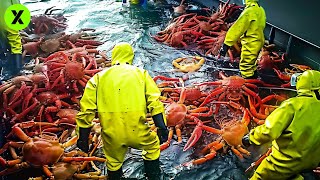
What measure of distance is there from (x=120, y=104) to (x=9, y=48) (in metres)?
3.82

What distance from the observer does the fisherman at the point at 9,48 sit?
6.17 m

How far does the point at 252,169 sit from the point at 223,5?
585 cm

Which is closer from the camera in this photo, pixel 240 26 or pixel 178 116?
pixel 178 116

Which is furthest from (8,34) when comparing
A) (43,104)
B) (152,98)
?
(152,98)

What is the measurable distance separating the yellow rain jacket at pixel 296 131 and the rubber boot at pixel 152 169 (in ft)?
4.05

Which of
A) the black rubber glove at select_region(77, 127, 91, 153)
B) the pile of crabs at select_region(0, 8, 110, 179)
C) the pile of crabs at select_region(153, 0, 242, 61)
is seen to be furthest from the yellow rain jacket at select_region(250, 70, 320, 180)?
the pile of crabs at select_region(153, 0, 242, 61)

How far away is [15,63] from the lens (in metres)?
6.59

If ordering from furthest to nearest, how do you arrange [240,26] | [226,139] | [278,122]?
1. [240,26]
2. [226,139]
3. [278,122]

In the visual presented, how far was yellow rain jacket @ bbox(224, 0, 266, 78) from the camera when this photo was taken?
5941 mm

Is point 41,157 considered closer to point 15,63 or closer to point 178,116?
point 178,116

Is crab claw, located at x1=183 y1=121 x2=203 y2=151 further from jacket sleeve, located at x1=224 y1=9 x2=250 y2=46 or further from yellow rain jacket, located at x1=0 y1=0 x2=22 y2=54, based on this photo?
yellow rain jacket, located at x1=0 y1=0 x2=22 y2=54

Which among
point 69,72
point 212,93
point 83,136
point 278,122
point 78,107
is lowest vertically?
point 78,107

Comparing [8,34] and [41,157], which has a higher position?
[8,34]

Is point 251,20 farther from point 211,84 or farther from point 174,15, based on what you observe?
point 174,15
